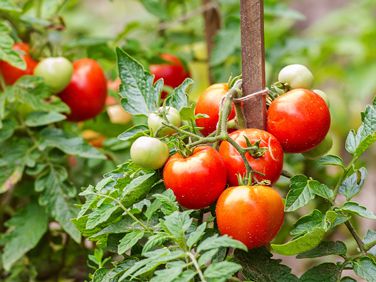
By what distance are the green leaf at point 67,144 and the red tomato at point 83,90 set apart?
117 millimetres

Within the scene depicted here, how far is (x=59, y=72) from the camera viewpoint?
145 cm

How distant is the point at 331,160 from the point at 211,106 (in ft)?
0.63

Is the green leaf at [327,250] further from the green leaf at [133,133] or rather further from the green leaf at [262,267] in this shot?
the green leaf at [133,133]

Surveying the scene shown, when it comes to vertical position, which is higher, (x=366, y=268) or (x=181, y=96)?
(x=181, y=96)

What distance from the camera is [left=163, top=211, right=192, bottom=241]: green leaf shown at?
2.75 feet

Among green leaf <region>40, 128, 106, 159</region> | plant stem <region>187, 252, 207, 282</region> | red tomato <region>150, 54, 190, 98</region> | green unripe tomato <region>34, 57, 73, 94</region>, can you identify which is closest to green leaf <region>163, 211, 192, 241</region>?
plant stem <region>187, 252, 207, 282</region>

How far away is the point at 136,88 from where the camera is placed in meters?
1.05

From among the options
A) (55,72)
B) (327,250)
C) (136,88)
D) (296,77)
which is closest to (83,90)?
(55,72)

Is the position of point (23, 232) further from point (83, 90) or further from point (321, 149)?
point (321, 149)

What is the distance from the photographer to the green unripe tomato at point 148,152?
925 millimetres

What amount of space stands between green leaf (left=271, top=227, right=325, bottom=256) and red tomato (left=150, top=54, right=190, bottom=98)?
89 cm

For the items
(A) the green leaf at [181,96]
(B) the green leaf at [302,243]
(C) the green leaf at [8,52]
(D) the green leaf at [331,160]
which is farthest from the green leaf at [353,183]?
(C) the green leaf at [8,52]

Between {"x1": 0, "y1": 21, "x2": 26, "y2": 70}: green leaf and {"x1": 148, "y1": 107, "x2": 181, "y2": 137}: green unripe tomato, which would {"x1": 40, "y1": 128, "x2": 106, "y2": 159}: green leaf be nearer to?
{"x1": 0, "y1": 21, "x2": 26, "y2": 70}: green leaf

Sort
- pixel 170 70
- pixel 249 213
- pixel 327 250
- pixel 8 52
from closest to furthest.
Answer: pixel 249 213 < pixel 327 250 < pixel 8 52 < pixel 170 70
